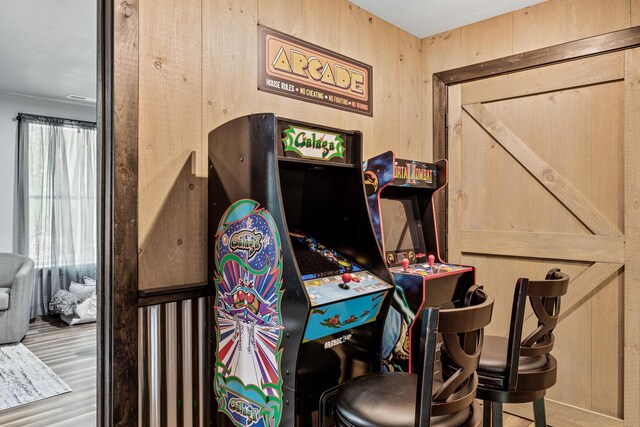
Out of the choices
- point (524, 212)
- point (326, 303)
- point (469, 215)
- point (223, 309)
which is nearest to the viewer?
point (326, 303)

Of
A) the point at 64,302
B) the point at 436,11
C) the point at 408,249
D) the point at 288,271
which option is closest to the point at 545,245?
the point at 408,249

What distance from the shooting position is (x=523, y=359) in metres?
1.87

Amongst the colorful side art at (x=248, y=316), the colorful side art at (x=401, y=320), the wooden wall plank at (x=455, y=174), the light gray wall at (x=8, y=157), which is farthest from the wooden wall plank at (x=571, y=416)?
the light gray wall at (x=8, y=157)

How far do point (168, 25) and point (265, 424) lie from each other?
5.84ft

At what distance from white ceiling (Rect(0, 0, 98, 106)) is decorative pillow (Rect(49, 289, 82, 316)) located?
2545mm

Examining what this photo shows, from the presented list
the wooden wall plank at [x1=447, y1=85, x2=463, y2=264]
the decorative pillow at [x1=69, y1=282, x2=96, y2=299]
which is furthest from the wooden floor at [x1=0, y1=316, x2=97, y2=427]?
the wooden wall plank at [x1=447, y1=85, x2=463, y2=264]

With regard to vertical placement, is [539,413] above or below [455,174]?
below

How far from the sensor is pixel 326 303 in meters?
1.64

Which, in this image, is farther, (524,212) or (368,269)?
(524,212)

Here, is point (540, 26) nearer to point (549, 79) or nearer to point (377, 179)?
point (549, 79)

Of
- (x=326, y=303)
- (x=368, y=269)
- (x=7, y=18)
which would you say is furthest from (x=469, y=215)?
(x=7, y=18)

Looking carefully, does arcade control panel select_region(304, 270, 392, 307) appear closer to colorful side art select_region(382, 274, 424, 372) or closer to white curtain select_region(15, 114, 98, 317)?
colorful side art select_region(382, 274, 424, 372)

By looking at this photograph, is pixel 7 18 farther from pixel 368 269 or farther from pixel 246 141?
pixel 368 269

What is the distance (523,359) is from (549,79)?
6.43 feet
